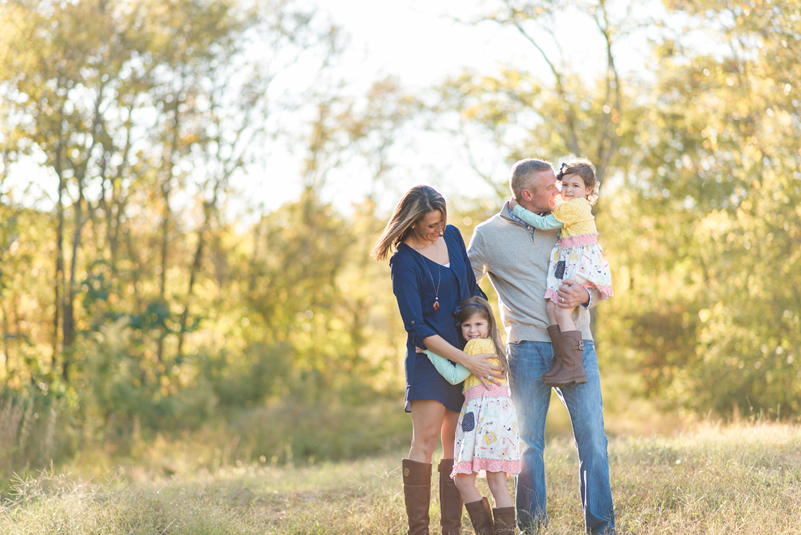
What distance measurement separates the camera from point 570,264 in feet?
11.2

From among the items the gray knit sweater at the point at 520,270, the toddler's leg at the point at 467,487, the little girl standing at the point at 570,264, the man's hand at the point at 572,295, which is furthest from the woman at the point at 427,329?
the man's hand at the point at 572,295

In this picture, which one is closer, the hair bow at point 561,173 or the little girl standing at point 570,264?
the little girl standing at point 570,264

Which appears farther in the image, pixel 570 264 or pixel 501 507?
pixel 570 264

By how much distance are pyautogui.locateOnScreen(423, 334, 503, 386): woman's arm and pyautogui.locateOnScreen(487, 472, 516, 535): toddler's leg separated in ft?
1.68

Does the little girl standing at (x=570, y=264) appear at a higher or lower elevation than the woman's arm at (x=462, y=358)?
higher

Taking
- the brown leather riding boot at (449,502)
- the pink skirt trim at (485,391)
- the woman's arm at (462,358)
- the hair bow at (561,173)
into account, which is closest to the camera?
the woman's arm at (462,358)

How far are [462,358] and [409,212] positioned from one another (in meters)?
0.77

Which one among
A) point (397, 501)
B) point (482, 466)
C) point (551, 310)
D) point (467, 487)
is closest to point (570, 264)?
point (551, 310)

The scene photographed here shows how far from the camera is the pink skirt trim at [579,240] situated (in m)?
3.39

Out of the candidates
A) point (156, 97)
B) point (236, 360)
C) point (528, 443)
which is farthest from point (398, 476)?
point (156, 97)

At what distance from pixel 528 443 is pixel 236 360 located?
366 inches

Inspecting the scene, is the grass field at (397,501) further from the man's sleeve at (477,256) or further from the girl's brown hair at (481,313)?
the man's sleeve at (477,256)

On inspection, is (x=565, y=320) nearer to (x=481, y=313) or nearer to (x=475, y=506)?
(x=481, y=313)

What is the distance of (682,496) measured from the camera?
380 centimetres
